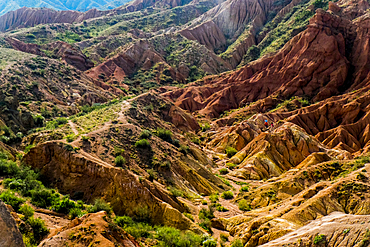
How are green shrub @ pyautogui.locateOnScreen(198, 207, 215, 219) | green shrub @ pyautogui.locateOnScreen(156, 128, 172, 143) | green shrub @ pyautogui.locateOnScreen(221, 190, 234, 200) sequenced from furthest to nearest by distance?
green shrub @ pyautogui.locateOnScreen(156, 128, 172, 143), green shrub @ pyautogui.locateOnScreen(221, 190, 234, 200), green shrub @ pyautogui.locateOnScreen(198, 207, 215, 219)

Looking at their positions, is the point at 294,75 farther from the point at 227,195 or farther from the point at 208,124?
the point at 227,195

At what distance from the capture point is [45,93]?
2256 inches

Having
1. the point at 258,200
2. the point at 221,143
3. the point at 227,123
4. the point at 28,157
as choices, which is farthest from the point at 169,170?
the point at 227,123

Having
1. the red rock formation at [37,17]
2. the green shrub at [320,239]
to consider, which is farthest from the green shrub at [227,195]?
the red rock formation at [37,17]

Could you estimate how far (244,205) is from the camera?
29906mm

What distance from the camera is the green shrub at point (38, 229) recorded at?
14.5m

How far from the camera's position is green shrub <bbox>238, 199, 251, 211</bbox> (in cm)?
2952

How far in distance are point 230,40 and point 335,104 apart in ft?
283

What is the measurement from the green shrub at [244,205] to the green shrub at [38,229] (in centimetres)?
1986

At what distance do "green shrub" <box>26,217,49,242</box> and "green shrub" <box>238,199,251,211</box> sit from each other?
19.9 meters

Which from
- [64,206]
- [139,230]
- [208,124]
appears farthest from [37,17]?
[139,230]

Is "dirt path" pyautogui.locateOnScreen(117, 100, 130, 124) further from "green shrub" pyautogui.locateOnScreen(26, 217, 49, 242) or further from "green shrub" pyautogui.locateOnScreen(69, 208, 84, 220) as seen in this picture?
"green shrub" pyautogui.locateOnScreen(26, 217, 49, 242)

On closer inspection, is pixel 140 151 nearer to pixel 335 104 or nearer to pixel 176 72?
pixel 335 104

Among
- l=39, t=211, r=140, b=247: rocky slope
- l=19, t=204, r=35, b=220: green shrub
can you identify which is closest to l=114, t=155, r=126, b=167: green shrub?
l=19, t=204, r=35, b=220: green shrub
